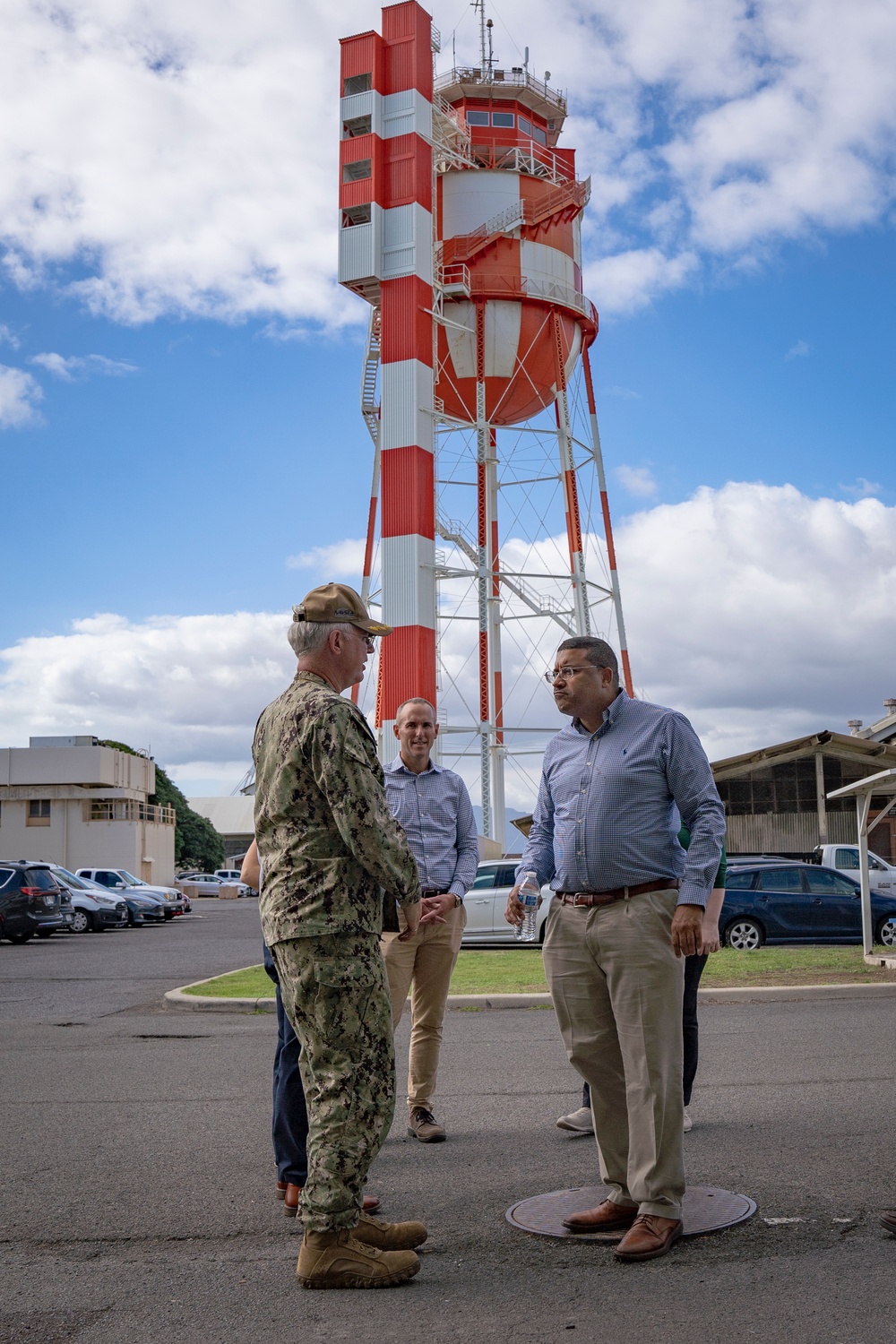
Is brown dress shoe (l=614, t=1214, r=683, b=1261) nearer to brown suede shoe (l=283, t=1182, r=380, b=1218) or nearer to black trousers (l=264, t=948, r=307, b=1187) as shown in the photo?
brown suede shoe (l=283, t=1182, r=380, b=1218)

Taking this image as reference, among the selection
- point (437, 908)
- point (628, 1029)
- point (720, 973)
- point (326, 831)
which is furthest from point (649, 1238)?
point (720, 973)

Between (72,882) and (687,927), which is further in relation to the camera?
(72,882)

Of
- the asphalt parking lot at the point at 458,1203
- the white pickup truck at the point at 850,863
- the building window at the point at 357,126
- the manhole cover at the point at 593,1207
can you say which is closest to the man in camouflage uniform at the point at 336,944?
the asphalt parking lot at the point at 458,1203

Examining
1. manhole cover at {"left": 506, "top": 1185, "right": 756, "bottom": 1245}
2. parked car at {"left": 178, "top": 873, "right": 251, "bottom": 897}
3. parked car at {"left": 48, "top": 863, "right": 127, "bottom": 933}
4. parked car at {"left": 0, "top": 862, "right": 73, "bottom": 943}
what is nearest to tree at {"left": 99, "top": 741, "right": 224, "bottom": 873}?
parked car at {"left": 178, "top": 873, "right": 251, "bottom": 897}

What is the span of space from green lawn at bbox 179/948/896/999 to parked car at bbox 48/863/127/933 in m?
15.4

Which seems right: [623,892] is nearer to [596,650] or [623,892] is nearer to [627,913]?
[627,913]

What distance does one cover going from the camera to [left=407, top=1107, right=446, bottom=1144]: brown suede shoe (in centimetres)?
599

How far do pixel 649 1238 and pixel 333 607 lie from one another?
2.31m

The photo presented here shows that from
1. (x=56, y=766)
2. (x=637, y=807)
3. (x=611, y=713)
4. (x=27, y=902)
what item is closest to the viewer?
(x=637, y=807)

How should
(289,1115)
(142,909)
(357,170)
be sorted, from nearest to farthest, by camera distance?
(289,1115) → (142,909) → (357,170)

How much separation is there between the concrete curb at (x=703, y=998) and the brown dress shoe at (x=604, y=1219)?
6.95m

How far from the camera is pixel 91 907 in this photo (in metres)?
30.3

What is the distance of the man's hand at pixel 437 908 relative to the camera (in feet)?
20.0

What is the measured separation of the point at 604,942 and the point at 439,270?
33.6 metres
